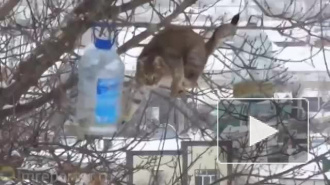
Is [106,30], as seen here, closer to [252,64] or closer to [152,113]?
[152,113]

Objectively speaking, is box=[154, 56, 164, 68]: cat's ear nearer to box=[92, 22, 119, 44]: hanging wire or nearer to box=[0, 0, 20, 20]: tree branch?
box=[92, 22, 119, 44]: hanging wire

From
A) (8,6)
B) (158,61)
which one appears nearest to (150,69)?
(158,61)

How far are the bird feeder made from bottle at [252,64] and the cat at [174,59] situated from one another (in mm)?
73

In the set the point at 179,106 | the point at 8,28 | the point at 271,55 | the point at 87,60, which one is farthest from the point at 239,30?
the point at 8,28

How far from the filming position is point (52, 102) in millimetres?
→ 1234

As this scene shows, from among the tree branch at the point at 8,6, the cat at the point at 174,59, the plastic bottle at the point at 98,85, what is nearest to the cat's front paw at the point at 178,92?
the cat at the point at 174,59

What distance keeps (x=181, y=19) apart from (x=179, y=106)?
0.56 feet

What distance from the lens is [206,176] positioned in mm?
1279

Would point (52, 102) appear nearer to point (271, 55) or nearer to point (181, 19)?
point (181, 19)

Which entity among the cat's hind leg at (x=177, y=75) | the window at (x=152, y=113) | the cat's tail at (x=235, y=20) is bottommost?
the window at (x=152, y=113)

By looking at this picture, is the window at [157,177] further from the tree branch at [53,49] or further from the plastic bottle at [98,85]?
the tree branch at [53,49]

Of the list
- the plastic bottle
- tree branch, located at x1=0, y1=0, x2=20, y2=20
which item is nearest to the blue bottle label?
the plastic bottle

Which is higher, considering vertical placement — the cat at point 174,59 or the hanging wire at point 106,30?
the hanging wire at point 106,30

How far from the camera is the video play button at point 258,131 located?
4.14 feet
